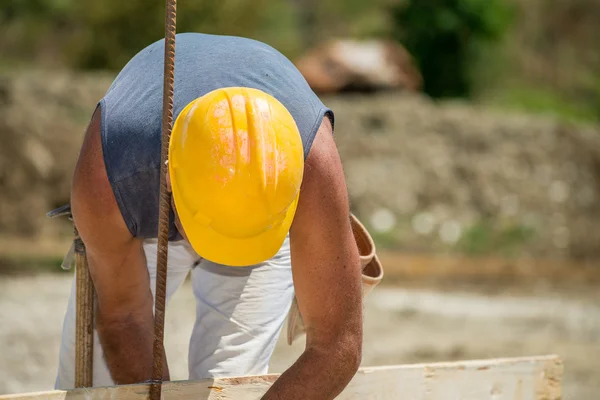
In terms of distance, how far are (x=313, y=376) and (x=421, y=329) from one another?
5164mm

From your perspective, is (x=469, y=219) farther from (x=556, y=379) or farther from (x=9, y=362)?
(x=556, y=379)

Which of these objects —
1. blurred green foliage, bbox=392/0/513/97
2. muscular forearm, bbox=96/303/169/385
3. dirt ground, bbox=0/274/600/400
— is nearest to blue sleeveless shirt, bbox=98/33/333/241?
muscular forearm, bbox=96/303/169/385

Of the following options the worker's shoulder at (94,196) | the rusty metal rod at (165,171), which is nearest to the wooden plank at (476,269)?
the worker's shoulder at (94,196)

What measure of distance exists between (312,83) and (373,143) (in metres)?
2.22

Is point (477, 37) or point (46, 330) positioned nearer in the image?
point (46, 330)

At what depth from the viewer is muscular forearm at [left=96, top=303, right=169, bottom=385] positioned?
221cm

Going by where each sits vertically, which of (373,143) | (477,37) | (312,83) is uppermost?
(477,37)

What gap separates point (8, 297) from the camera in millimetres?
7195

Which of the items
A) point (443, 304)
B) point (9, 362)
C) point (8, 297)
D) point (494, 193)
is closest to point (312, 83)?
point (494, 193)

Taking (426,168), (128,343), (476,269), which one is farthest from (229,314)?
(426,168)

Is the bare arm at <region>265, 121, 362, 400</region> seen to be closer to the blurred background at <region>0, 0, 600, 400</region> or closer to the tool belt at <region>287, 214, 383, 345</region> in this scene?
the tool belt at <region>287, 214, 383, 345</region>

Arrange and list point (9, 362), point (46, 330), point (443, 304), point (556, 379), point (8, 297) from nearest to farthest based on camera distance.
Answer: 1. point (556, 379)
2. point (9, 362)
3. point (46, 330)
4. point (8, 297)
5. point (443, 304)

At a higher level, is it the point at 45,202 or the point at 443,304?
the point at 45,202

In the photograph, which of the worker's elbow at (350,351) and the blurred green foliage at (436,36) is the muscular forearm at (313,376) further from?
the blurred green foliage at (436,36)
